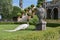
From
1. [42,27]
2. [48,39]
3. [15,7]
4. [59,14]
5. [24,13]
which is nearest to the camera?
[48,39]

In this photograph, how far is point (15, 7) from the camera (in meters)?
63.0

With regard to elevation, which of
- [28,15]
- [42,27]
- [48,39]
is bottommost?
[28,15]

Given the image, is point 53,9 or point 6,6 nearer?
point 53,9

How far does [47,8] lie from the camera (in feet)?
151

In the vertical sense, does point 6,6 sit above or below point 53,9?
above

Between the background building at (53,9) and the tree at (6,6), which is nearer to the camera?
the background building at (53,9)

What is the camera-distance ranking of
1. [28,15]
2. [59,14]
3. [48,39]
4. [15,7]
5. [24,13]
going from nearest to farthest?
[48,39], [59,14], [28,15], [24,13], [15,7]

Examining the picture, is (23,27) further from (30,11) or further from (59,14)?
(30,11)

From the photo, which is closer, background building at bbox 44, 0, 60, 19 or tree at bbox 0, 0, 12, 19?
background building at bbox 44, 0, 60, 19

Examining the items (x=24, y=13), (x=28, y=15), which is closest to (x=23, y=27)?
(x=28, y=15)

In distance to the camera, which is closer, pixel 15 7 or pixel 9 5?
pixel 9 5

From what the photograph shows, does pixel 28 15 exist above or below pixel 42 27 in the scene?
below

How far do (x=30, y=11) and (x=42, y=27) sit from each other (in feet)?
113

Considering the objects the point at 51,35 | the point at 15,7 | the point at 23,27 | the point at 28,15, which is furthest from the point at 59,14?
the point at 51,35
